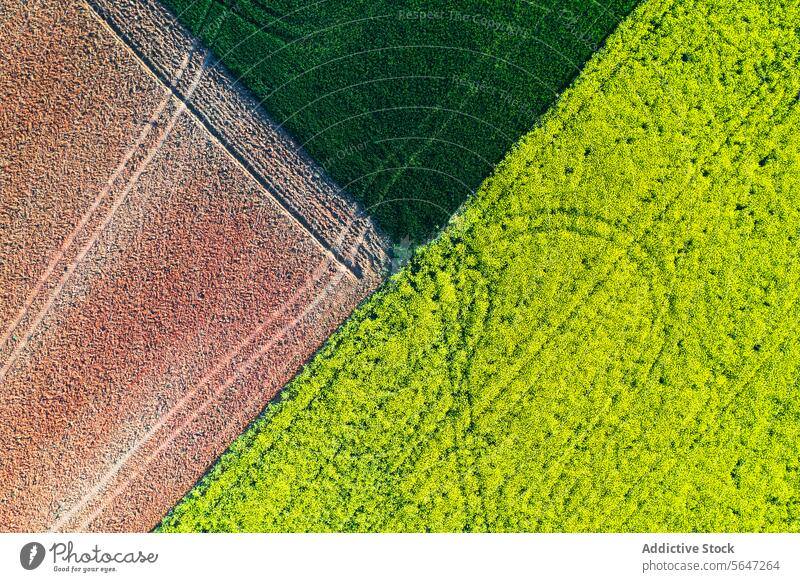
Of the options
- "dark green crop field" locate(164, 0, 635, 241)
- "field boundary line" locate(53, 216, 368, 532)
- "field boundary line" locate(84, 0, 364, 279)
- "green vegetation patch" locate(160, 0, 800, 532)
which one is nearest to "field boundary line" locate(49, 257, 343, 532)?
"field boundary line" locate(53, 216, 368, 532)

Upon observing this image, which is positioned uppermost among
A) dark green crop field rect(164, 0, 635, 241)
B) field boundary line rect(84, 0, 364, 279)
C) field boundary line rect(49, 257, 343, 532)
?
dark green crop field rect(164, 0, 635, 241)

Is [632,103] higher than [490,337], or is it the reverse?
[632,103]

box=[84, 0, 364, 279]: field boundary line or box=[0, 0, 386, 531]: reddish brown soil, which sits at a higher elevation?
A: box=[84, 0, 364, 279]: field boundary line

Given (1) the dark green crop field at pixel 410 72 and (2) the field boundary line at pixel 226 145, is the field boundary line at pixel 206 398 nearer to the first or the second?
(2) the field boundary line at pixel 226 145

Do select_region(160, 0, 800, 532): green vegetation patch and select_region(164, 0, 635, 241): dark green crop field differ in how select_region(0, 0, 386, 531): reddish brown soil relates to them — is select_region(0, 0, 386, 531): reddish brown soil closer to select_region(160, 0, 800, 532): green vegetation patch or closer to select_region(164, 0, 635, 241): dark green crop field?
select_region(164, 0, 635, 241): dark green crop field

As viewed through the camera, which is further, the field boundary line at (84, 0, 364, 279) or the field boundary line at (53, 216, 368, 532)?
the field boundary line at (53, 216, 368, 532)
